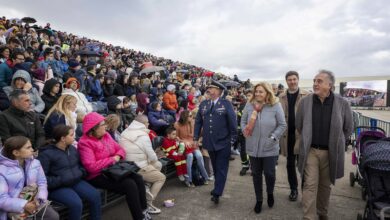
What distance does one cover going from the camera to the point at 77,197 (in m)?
3.46

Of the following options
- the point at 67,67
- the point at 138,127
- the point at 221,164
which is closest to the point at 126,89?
the point at 67,67

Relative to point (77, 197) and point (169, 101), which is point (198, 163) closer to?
point (77, 197)

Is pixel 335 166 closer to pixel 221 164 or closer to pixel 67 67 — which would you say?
pixel 221 164

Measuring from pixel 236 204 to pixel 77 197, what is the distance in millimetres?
2483

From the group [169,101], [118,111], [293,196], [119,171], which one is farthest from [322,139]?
[169,101]

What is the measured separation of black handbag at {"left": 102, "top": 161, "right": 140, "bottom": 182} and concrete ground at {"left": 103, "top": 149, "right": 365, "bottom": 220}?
0.79 meters

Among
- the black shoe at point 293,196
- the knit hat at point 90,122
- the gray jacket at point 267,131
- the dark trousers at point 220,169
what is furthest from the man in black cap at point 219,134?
the knit hat at point 90,122

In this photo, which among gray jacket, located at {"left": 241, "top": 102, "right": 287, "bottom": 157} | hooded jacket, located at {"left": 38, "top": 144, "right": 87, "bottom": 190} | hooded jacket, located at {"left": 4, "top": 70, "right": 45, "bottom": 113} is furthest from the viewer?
hooded jacket, located at {"left": 4, "top": 70, "right": 45, "bottom": 113}

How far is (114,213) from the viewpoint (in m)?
4.39

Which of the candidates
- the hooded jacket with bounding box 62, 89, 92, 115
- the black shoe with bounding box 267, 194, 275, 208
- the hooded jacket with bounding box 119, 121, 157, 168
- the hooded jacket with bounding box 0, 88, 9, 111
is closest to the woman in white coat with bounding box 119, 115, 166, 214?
the hooded jacket with bounding box 119, 121, 157, 168

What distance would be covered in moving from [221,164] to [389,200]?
228cm

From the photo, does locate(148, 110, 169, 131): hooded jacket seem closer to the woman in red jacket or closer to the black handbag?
the woman in red jacket

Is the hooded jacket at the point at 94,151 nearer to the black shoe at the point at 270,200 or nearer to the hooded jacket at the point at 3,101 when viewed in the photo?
the hooded jacket at the point at 3,101

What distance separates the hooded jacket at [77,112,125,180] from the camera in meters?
3.91
